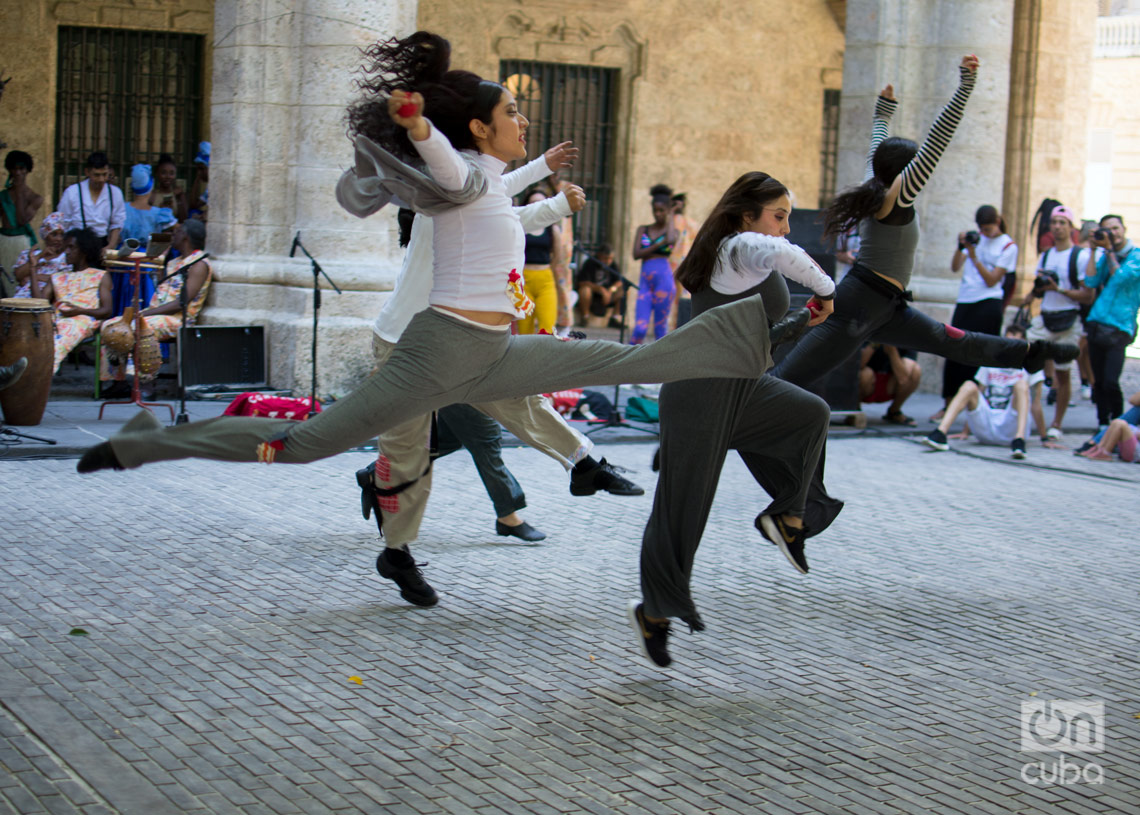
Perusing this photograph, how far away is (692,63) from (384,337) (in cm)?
1335

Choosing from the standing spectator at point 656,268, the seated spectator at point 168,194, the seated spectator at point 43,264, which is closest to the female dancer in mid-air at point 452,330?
the seated spectator at point 43,264

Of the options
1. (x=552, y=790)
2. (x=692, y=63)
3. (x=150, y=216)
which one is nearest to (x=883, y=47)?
(x=692, y=63)

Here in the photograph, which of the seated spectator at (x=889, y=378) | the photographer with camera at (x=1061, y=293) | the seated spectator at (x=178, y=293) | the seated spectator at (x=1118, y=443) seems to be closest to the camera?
Result: the seated spectator at (x=1118, y=443)

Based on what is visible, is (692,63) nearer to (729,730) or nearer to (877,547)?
(877,547)

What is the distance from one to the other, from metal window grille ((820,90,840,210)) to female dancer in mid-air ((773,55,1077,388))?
517 inches

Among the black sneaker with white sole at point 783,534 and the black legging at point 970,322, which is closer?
the black sneaker with white sole at point 783,534

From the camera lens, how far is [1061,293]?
1159 centimetres

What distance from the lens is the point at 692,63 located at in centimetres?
1788

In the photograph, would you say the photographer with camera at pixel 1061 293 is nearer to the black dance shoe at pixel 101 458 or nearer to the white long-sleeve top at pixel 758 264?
the white long-sleeve top at pixel 758 264

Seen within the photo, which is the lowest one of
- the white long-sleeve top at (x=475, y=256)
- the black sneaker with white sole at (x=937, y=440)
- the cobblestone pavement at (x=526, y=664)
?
the cobblestone pavement at (x=526, y=664)

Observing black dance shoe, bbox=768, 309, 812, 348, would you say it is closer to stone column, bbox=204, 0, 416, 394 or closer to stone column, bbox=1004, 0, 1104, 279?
stone column, bbox=204, 0, 416, 394

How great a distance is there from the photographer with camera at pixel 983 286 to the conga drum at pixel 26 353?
715cm

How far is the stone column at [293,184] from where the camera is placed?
417 inches

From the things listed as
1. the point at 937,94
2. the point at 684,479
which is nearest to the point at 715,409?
the point at 684,479
